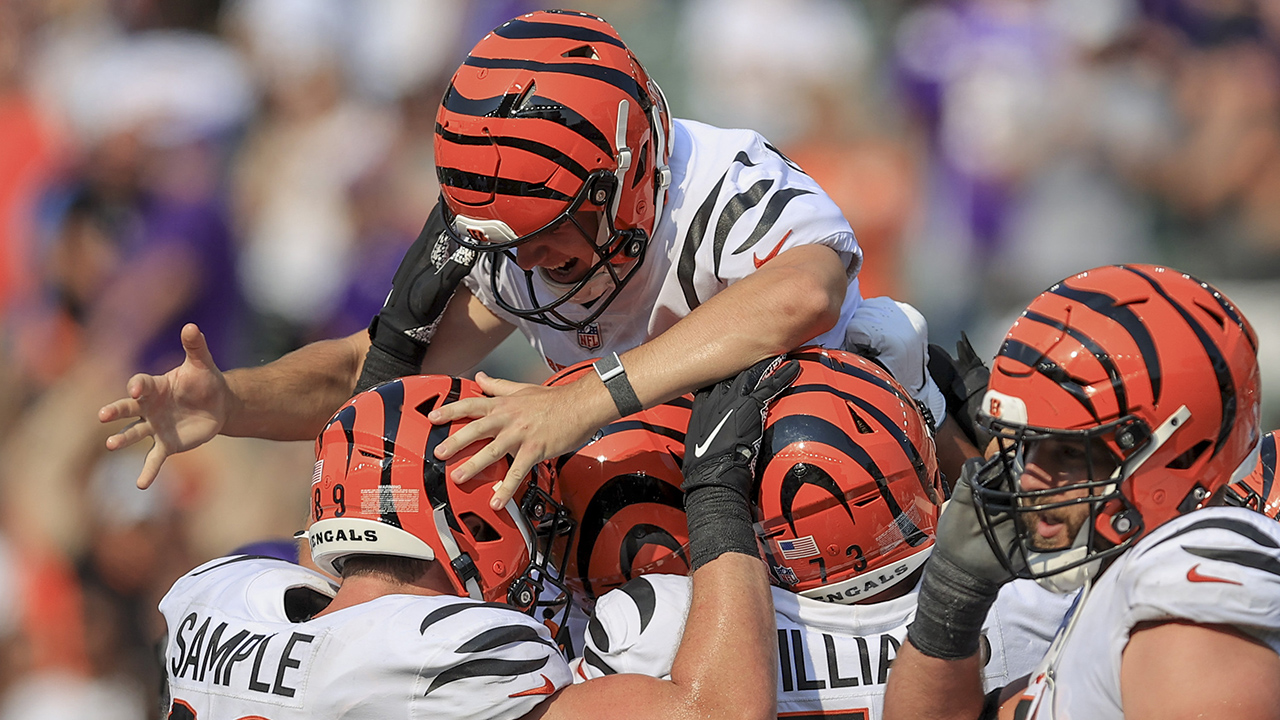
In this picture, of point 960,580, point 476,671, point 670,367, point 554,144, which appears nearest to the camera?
point 960,580

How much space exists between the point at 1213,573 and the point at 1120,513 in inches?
12.6

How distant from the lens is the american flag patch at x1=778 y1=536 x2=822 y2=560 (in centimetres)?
311

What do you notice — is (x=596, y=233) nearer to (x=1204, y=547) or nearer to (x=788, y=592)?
(x=788, y=592)

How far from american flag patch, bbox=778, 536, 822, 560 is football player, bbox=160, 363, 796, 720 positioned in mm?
118

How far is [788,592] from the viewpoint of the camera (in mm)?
3240

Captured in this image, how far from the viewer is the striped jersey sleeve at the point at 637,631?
3.03m

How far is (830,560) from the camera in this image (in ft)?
10.2

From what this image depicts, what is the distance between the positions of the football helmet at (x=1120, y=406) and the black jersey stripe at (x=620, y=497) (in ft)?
2.91

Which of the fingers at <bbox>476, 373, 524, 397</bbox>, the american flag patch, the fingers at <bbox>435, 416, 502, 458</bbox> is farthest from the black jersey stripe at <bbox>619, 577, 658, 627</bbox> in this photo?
the fingers at <bbox>476, 373, 524, 397</bbox>

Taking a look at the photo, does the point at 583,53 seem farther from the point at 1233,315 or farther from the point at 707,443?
the point at 1233,315

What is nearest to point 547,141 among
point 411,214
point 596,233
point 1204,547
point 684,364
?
point 596,233

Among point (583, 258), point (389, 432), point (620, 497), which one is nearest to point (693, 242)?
point (583, 258)

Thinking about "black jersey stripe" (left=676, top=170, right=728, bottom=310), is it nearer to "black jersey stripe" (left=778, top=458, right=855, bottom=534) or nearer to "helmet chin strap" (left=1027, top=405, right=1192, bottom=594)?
"black jersey stripe" (left=778, top=458, right=855, bottom=534)

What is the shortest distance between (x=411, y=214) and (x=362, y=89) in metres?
1.11
